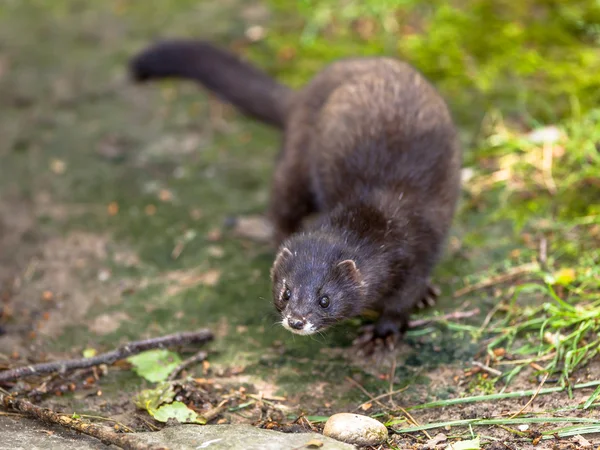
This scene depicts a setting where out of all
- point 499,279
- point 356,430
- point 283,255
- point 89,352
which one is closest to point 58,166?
point 89,352

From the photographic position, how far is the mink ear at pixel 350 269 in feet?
13.1

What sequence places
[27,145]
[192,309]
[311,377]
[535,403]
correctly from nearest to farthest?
[535,403], [311,377], [192,309], [27,145]

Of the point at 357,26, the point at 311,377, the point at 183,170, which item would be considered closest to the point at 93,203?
the point at 183,170

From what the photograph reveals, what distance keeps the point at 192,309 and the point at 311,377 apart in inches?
39.7

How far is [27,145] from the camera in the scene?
244 inches

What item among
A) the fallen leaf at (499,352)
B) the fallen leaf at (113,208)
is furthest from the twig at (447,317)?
the fallen leaf at (113,208)

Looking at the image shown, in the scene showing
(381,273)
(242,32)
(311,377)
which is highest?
(242,32)

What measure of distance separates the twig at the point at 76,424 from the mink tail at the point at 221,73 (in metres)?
3.14

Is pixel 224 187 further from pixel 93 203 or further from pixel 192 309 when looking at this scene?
pixel 192 309

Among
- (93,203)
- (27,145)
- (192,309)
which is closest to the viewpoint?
(192,309)

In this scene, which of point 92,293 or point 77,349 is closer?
point 77,349

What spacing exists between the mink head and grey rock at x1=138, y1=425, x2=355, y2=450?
2.46 ft

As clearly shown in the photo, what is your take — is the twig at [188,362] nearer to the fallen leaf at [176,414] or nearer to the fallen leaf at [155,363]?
the fallen leaf at [155,363]

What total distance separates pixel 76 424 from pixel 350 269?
158cm
